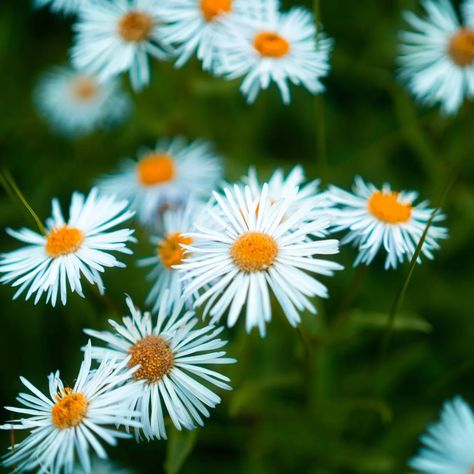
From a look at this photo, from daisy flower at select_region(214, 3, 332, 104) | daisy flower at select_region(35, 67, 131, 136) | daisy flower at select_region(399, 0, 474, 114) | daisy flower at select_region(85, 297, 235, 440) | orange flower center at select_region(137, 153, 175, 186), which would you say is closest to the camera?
daisy flower at select_region(85, 297, 235, 440)

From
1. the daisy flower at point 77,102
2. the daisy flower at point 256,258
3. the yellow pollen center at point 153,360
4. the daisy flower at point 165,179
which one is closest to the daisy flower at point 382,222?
the daisy flower at point 256,258

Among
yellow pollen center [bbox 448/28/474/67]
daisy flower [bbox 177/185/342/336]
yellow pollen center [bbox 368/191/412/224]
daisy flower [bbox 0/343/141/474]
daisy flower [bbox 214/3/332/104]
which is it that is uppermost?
yellow pollen center [bbox 448/28/474/67]

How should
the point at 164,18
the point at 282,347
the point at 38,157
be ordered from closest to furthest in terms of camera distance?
the point at 164,18 < the point at 282,347 < the point at 38,157

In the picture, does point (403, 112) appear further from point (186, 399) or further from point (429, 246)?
point (186, 399)

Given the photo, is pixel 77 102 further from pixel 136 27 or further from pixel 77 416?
A: pixel 77 416

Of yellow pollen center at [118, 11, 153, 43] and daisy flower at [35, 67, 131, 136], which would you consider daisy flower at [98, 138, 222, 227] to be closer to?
yellow pollen center at [118, 11, 153, 43]

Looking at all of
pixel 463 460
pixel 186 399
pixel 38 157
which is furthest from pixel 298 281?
pixel 38 157

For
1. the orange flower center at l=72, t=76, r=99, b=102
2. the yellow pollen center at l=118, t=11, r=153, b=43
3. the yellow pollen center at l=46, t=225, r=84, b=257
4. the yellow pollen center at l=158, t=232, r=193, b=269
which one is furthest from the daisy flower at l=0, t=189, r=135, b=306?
the orange flower center at l=72, t=76, r=99, b=102

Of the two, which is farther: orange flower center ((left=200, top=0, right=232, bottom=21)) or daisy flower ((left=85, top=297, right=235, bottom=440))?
orange flower center ((left=200, top=0, right=232, bottom=21))
